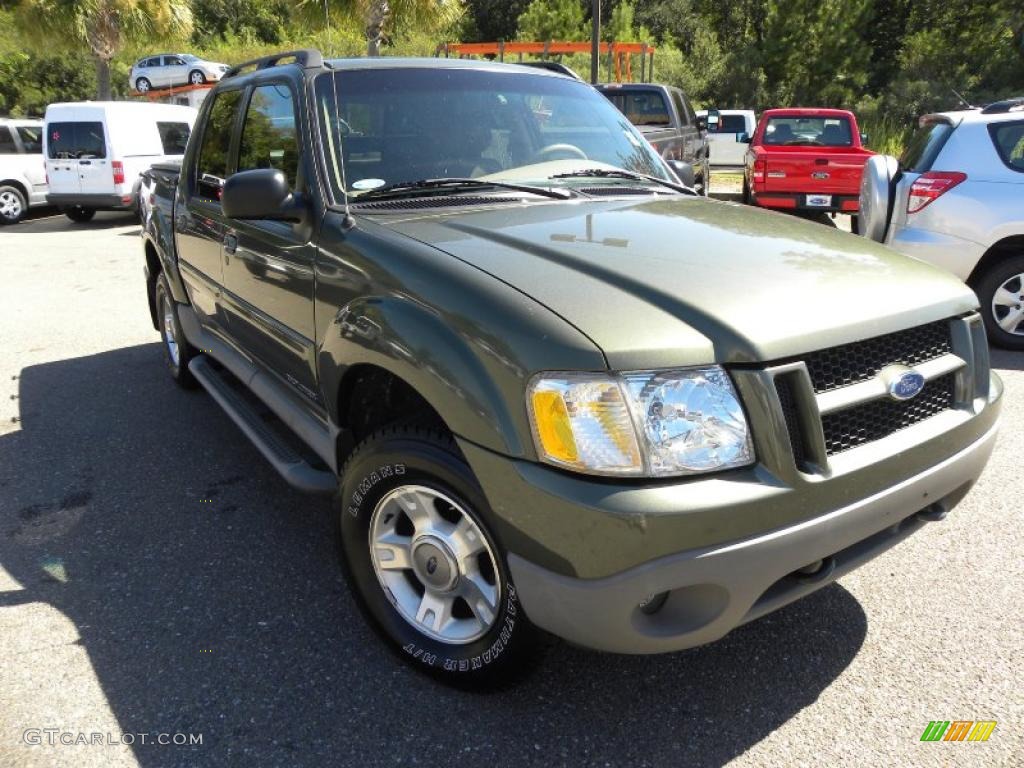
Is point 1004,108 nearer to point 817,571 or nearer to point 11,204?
point 817,571

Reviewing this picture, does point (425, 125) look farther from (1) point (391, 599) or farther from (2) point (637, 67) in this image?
(2) point (637, 67)

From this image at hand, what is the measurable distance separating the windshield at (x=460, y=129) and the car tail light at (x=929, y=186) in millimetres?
3328

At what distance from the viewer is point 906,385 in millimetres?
2146

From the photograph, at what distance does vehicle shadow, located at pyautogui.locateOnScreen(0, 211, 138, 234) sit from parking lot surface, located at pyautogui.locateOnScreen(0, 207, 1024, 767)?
11919mm

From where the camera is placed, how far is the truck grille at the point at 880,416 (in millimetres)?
2049

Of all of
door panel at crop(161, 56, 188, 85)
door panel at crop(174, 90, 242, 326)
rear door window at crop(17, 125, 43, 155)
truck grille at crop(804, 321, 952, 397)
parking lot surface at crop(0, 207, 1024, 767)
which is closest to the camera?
truck grille at crop(804, 321, 952, 397)

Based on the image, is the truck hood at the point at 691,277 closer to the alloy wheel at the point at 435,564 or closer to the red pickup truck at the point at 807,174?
the alloy wheel at the point at 435,564

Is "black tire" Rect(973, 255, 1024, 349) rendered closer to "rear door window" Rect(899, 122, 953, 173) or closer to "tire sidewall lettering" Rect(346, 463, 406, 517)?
"rear door window" Rect(899, 122, 953, 173)

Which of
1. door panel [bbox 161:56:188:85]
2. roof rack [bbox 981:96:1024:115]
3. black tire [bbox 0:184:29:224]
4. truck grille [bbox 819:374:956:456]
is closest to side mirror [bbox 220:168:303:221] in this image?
truck grille [bbox 819:374:956:456]

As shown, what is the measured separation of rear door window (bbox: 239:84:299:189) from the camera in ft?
10.2

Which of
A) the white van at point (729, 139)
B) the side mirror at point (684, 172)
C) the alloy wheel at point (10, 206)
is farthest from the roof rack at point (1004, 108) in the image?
the alloy wheel at point (10, 206)

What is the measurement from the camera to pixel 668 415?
6.11 ft

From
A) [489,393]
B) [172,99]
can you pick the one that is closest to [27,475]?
[489,393]

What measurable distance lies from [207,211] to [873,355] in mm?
3223
